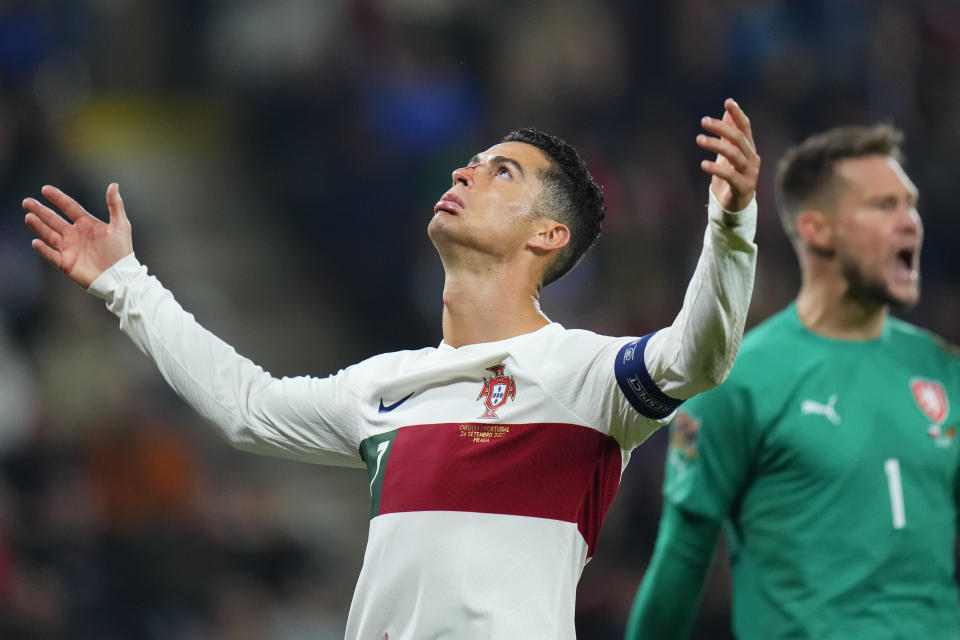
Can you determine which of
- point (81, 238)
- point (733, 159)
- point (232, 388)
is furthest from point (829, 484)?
point (81, 238)

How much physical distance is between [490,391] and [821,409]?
53.6 inches

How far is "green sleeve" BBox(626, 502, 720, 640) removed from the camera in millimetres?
4227

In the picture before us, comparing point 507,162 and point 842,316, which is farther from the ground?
point 507,162

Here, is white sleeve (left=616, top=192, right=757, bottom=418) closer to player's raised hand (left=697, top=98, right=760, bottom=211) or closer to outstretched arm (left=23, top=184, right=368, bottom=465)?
Result: player's raised hand (left=697, top=98, right=760, bottom=211)

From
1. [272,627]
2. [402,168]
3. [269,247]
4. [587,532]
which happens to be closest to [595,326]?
[402,168]

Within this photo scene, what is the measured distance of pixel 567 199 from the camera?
3754mm

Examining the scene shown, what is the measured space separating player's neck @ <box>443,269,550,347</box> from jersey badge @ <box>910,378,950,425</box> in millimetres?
1416

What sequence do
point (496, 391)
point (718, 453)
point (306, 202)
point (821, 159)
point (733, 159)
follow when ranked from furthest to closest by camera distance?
point (306, 202) < point (821, 159) < point (718, 453) < point (496, 391) < point (733, 159)

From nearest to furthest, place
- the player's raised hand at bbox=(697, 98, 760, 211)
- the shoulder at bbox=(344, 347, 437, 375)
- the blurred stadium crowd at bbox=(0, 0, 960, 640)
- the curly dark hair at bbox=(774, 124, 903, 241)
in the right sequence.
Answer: the player's raised hand at bbox=(697, 98, 760, 211), the shoulder at bbox=(344, 347, 437, 375), the curly dark hair at bbox=(774, 124, 903, 241), the blurred stadium crowd at bbox=(0, 0, 960, 640)

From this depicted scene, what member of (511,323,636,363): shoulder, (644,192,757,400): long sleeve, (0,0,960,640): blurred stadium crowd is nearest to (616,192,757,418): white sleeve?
(644,192,757,400): long sleeve

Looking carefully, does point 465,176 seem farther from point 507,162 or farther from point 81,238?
point 81,238

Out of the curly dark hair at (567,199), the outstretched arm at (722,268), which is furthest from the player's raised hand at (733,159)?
the curly dark hair at (567,199)

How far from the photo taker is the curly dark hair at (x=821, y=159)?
15.5ft

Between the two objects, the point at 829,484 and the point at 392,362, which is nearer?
the point at 392,362
